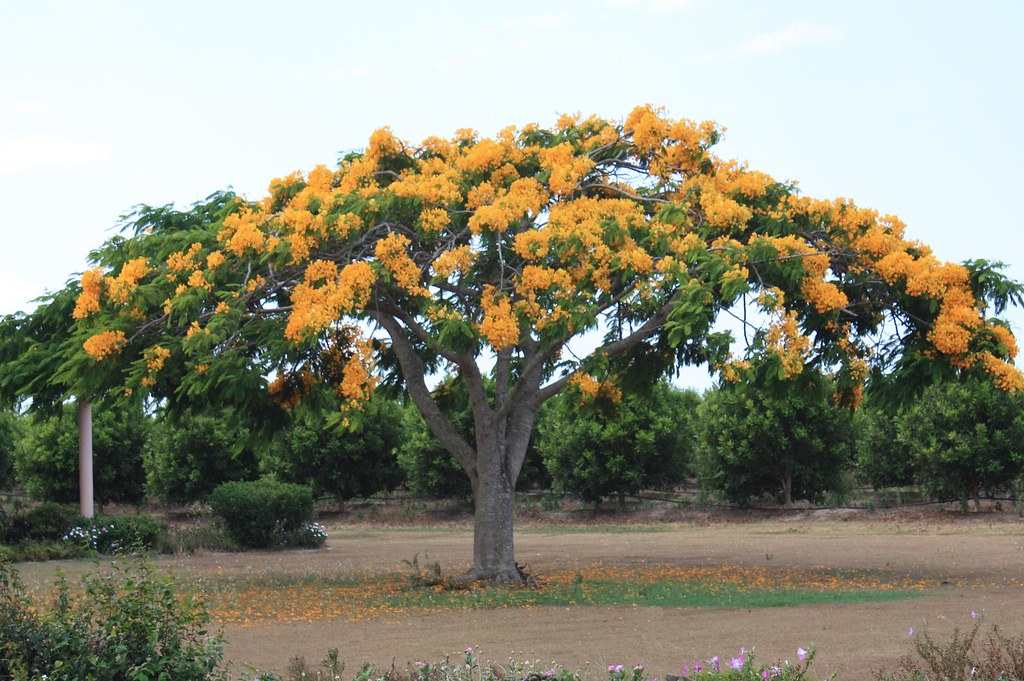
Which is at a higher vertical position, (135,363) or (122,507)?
(135,363)

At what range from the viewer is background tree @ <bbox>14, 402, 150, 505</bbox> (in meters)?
41.8

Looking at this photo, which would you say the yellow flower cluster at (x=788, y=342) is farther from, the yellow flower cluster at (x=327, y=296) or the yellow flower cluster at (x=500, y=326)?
the yellow flower cluster at (x=327, y=296)

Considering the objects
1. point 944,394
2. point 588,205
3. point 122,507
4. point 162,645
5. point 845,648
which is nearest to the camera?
point 162,645

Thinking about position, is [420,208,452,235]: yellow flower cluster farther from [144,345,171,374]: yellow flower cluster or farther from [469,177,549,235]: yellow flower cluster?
[144,345,171,374]: yellow flower cluster

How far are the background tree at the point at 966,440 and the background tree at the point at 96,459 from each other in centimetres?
2679

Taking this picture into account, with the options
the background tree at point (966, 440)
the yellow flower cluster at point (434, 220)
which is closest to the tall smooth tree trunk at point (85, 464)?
the yellow flower cluster at point (434, 220)

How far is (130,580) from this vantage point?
7.09 m

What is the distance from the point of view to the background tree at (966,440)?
3095 cm

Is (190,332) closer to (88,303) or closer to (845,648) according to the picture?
(88,303)

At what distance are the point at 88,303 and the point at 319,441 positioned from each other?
25.5 metres

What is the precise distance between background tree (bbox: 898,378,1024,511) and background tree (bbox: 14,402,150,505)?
87.9ft

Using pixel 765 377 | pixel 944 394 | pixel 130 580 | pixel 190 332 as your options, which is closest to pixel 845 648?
pixel 765 377

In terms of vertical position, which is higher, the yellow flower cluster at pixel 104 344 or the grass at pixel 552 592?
the yellow flower cluster at pixel 104 344

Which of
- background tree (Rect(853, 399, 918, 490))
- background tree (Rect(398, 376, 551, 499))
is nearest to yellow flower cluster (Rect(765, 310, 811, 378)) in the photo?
background tree (Rect(853, 399, 918, 490))
